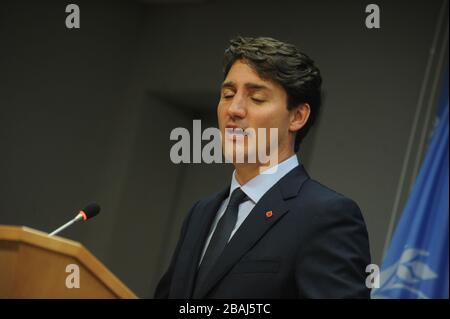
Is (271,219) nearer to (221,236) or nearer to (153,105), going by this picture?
(221,236)

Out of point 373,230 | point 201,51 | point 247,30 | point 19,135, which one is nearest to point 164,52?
point 201,51

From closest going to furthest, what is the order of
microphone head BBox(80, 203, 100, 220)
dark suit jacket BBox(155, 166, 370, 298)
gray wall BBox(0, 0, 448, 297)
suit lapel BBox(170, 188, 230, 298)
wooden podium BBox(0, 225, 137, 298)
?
wooden podium BBox(0, 225, 137, 298), dark suit jacket BBox(155, 166, 370, 298), suit lapel BBox(170, 188, 230, 298), microphone head BBox(80, 203, 100, 220), gray wall BBox(0, 0, 448, 297)

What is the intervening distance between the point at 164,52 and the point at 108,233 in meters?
1.50

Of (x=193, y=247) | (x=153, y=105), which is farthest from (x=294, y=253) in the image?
(x=153, y=105)

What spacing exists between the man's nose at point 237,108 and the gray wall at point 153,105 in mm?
2648

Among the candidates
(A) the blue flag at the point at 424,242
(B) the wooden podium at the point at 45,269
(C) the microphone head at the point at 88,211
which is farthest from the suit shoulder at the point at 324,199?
(A) the blue flag at the point at 424,242

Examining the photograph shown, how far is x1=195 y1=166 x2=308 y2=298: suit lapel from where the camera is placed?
1.79 m

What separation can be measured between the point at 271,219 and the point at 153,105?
4.15m

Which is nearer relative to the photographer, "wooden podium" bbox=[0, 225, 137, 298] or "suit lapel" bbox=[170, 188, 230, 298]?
"wooden podium" bbox=[0, 225, 137, 298]

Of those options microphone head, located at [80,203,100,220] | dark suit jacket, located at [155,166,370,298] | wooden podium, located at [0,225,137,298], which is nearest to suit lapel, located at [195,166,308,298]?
dark suit jacket, located at [155,166,370,298]

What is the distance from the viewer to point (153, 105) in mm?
5891

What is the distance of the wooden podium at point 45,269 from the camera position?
152cm

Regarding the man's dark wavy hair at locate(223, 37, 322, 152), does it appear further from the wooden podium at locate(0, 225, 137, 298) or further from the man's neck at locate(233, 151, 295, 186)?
the wooden podium at locate(0, 225, 137, 298)

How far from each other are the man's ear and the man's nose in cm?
15
